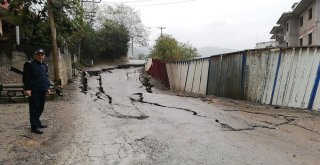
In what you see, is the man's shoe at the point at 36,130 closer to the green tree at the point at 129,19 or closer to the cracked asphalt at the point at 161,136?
the cracked asphalt at the point at 161,136

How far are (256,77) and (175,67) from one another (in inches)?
392

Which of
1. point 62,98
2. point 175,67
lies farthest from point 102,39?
point 62,98

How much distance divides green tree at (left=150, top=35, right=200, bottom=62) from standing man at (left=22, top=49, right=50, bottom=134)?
44.0 meters

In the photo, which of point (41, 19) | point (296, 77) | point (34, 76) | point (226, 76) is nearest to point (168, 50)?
point (41, 19)

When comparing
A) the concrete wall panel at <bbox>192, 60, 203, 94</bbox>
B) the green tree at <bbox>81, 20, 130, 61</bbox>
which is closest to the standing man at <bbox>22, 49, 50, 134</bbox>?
the concrete wall panel at <bbox>192, 60, 203, 94</bbox>

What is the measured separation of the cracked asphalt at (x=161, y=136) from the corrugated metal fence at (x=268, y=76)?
19.3 inches

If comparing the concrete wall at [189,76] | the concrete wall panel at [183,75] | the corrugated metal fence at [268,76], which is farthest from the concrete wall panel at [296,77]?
the concrete wall panel at [183,75]

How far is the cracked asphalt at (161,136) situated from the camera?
524cm

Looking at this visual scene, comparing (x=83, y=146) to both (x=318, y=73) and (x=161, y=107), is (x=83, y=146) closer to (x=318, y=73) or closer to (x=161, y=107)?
(x=161, y=107)

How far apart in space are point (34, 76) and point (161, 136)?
8.86 feet

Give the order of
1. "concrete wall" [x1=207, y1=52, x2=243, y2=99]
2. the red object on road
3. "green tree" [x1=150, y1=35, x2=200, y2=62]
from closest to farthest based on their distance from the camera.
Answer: "concrete wall" [x1=207, y1=52, x2=243, y2=99] < the red object on road < "green tree" [x1=150, y1=35, x2=200, y2=62]

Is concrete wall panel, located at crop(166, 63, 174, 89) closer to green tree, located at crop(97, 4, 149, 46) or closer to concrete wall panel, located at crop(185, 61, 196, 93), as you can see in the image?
concrete wall panel, located at crop(185, 61, 196, 93)

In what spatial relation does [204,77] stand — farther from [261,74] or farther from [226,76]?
[261,74]

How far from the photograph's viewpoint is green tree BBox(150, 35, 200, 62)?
Result: 170 feet
